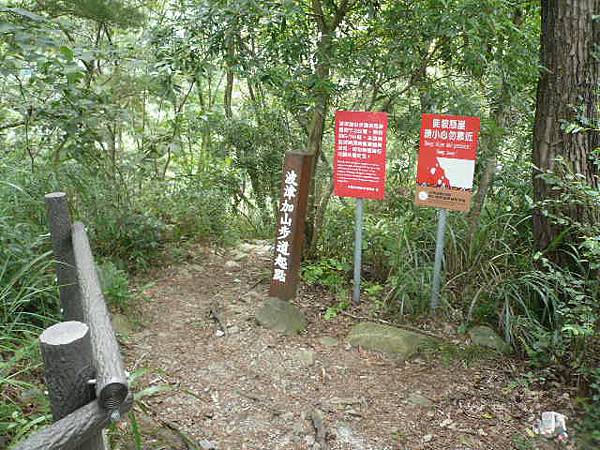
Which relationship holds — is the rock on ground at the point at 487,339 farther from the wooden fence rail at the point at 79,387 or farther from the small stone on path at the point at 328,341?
the wooden fence rail at the point at 79,387

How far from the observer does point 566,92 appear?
3643 mm

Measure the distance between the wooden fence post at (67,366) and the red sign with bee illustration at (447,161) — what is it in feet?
Answer: 10.3

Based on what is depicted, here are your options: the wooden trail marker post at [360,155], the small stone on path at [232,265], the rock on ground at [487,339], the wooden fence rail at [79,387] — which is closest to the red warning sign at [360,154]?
the wooden trail marker post at [360,155]

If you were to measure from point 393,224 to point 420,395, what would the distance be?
1939 mm

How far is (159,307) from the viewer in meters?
4.14

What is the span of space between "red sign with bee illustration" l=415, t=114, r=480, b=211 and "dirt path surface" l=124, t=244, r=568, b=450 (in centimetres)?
126

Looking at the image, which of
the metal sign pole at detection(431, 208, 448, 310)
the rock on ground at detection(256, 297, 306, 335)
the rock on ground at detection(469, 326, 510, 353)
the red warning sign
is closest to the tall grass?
the rock on ground at detection(256, 297, 306, 335)

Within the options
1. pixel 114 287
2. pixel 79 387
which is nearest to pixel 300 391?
pixel 114 287

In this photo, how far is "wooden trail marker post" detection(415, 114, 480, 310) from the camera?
375 centimetres

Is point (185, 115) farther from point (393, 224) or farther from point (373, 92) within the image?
point (393, 224)

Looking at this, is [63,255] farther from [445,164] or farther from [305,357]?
[445,164]

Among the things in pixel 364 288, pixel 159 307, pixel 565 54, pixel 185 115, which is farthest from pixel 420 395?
pixel 185 115

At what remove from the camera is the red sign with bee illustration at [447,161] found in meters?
3.75

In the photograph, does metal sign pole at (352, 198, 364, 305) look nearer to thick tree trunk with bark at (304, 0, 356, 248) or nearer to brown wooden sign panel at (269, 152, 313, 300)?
brown wooden sign panel at (269, 152, 313, 300)
